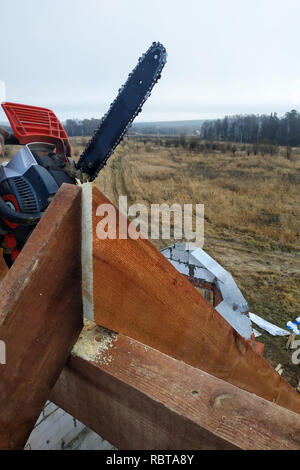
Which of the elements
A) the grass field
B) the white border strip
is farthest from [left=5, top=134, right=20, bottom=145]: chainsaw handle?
the grass field

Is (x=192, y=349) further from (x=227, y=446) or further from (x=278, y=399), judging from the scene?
(x=278, y=399)

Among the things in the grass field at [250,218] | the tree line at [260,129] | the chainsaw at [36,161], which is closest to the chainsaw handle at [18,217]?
the chainsaw at [36,161]

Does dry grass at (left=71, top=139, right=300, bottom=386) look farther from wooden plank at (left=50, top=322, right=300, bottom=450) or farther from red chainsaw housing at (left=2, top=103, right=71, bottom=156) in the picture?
wooden plank at (left=50, top=322, right=300, bottom=450)

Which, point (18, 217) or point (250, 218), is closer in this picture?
point (18, 217)

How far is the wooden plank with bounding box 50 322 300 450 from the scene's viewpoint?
21.6 inches

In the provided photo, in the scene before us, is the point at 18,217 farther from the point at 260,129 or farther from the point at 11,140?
the point at 260,129

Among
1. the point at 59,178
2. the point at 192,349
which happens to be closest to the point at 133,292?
the point at 192,349

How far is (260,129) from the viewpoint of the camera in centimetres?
5466

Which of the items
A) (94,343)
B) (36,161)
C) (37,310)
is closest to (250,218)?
(36,161)

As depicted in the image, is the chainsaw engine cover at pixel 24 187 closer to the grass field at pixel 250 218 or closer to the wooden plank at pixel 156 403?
the wooden plank at pixel 156 403

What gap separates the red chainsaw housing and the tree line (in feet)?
156

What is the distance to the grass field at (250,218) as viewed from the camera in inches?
284

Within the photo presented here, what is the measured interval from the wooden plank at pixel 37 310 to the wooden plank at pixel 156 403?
9 centimetres

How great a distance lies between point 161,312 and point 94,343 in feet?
0.59
